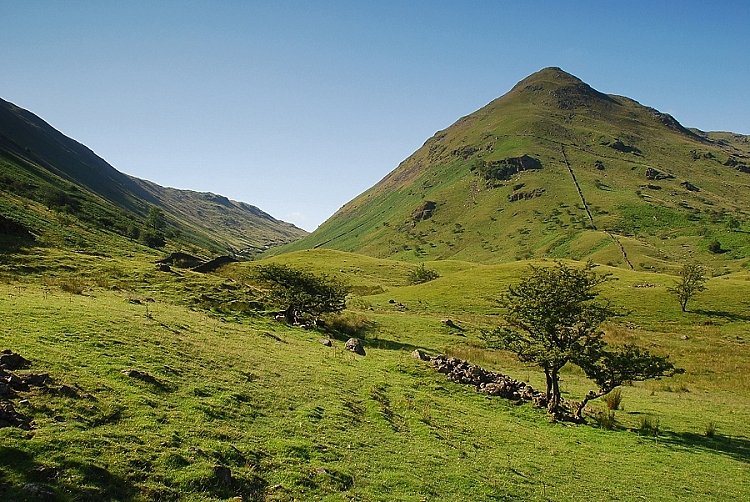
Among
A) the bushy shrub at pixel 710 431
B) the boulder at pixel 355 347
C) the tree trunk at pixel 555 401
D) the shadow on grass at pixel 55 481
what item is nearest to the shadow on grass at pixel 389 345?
the boulder at pixel 355 347

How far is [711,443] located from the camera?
882 inches

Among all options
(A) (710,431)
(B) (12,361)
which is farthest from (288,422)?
(A) (710,431)

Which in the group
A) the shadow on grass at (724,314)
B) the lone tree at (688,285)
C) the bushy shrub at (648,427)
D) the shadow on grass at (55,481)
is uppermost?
the lone tree at (688,285)

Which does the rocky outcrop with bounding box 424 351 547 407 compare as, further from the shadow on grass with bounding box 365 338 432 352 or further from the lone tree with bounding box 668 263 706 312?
the lone tree with bounding box 668 263 706 312

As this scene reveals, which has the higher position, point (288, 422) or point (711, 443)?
point (711, 443)

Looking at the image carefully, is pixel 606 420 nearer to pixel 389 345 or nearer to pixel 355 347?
pixel 355 347

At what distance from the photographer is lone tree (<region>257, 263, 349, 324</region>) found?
140 ft

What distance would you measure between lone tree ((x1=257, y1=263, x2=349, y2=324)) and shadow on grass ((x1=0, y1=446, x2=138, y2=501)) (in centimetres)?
3156

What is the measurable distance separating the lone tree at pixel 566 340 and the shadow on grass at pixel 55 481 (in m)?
21.4

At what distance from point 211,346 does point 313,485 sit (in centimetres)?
1391

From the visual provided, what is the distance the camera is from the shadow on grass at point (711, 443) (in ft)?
69.1

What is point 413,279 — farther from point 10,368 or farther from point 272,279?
point 10,368

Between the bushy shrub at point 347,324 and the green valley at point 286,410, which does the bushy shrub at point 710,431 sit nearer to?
the green valley at point 286,410

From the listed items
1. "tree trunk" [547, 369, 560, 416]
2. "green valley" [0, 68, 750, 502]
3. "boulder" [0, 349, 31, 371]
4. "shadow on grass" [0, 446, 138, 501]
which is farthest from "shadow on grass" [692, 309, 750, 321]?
"boulder" [0, 349, 31, 371]
